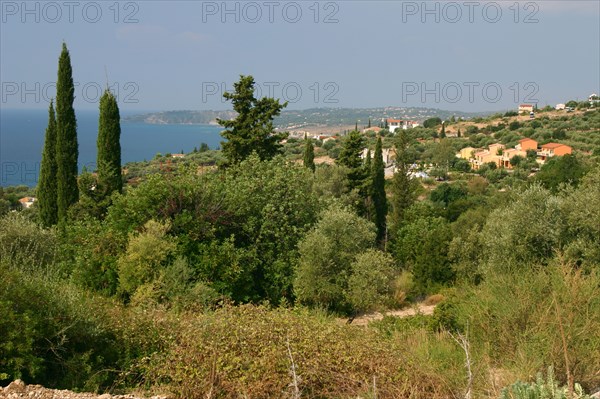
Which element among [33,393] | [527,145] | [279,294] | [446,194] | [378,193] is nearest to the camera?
[33,393]

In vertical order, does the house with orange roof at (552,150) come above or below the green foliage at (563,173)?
above

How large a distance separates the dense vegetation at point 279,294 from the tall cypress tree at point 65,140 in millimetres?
1656

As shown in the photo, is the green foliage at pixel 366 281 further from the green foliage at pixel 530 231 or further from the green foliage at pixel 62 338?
the green foliage at pixel 62 338

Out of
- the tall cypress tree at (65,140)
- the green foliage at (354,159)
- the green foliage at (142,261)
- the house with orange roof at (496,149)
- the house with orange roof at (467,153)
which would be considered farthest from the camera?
the house with orange roof at (467,153)

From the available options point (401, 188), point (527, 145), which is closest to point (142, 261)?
point (401, 188)

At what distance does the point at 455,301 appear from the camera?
12430mm

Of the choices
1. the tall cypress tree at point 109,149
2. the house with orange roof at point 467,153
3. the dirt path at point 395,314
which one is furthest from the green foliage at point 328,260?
the house with orange roof at point 467,153

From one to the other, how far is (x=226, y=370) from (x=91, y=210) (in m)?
15.3

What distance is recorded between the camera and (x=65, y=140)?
22.7 meters

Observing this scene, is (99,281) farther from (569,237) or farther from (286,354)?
(569,237)

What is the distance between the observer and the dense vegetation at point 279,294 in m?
7.20

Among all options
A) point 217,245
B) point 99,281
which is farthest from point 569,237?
point 99,281

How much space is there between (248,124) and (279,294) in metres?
10.3

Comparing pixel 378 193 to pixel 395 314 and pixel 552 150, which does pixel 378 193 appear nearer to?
pixel 395 314
